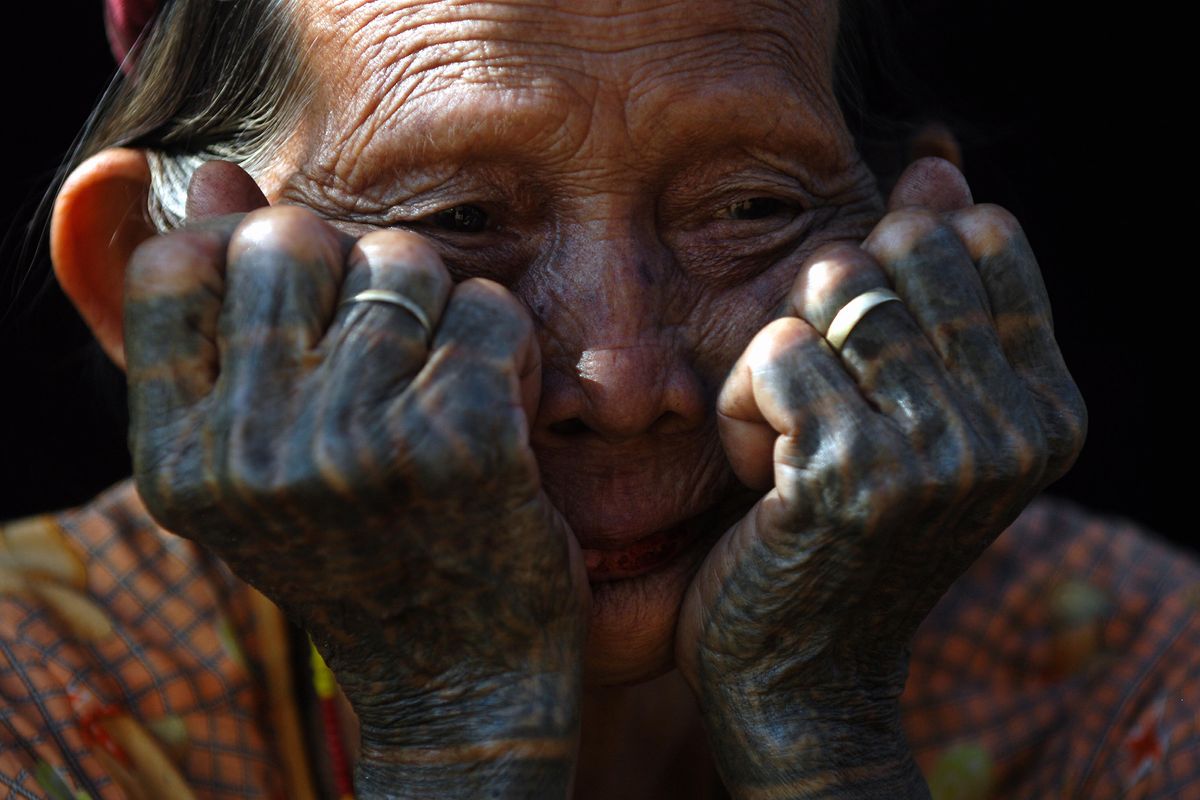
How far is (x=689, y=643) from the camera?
2.30 metres

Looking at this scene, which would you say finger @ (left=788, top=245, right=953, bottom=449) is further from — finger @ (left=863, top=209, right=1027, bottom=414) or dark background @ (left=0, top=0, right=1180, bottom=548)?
dark background @ (left=0, top=0, right=1180, bottom=548)

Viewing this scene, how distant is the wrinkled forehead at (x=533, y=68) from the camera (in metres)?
2.17

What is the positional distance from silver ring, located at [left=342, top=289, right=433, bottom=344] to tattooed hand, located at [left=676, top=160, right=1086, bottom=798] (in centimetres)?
49

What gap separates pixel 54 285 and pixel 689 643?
2686 mm

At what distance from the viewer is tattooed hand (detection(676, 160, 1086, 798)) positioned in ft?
6.64

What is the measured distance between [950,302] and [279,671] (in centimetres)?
155

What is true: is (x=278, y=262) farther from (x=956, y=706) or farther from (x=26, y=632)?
(x=956, y=706)

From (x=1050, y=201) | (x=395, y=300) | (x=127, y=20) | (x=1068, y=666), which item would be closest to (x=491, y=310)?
(x=395, y=300)

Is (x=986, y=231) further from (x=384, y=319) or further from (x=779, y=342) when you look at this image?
(x=384, y=319)

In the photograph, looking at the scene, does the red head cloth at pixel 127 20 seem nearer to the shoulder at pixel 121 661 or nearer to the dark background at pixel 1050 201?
the shoulder at pixel 121 661

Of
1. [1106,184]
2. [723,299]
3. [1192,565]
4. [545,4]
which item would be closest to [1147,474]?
[1106,184]

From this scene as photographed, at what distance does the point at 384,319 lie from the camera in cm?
191

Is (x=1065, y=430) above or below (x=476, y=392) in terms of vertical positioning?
below

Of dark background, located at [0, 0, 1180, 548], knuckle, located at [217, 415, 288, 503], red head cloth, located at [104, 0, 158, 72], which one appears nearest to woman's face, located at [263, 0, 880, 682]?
knuckle, located at [217, 415, 288, 503]
